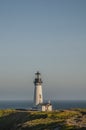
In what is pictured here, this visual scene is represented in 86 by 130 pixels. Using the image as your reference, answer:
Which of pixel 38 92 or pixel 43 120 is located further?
pixel 38 92

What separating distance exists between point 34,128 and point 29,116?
1340 cm

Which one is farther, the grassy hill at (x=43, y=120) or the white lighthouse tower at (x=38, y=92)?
the white lighthouse tower at (x=38, y=92)

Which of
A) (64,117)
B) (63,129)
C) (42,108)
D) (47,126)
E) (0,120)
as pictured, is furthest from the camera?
(42,108)

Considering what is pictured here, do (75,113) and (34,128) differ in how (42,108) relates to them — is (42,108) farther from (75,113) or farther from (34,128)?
(34,128)

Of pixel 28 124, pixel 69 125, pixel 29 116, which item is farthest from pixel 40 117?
pixel 69 125

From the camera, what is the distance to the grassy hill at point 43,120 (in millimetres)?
50881

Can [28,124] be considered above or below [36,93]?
below

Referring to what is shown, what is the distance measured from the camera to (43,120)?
194 feet

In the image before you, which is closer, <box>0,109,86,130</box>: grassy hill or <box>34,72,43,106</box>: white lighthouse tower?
<box>0,109,86,130</box>: grassy hill

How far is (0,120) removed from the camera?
73.9m

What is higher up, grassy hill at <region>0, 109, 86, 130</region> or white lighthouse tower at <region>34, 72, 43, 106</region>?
white lighthouse tower at <region>34, 72, 43, 106</region>

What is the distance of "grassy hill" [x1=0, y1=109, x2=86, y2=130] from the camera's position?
167 ft

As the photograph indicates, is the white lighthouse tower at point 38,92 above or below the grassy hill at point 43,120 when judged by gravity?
above

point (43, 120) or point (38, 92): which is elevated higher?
point (38, 92)
